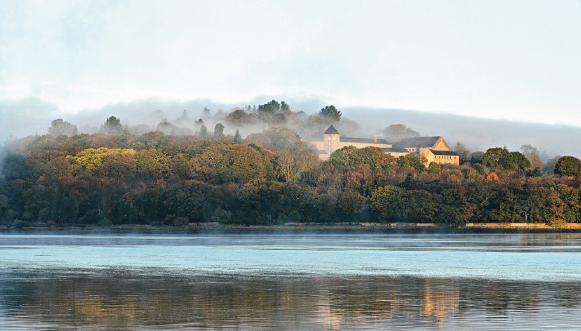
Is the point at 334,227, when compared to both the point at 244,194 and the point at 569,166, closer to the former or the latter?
the point at 244,194

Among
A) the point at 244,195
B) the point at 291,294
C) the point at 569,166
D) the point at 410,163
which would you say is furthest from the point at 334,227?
the point at 291,294

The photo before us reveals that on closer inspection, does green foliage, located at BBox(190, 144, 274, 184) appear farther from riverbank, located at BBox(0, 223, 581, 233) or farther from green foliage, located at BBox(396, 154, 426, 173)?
green foliage, located at BBox(396, 154, 426, 173)

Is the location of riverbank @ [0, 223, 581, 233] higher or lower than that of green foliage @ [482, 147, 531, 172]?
lower

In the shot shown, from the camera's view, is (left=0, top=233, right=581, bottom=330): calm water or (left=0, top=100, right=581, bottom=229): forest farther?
(left=0, top=100, right=581, bottom=229): forest

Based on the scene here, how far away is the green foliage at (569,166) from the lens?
557ft

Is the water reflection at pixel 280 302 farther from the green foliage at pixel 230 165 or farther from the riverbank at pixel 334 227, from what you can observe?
the green foliage at pixel 230 165

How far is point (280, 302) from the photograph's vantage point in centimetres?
2600

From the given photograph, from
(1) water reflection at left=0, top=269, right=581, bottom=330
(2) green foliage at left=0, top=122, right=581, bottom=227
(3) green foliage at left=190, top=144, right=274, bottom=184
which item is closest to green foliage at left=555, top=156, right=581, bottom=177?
(2) green foliage at left=0, top=122, right=581, bottom=227

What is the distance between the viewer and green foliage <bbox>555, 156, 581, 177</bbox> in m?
170

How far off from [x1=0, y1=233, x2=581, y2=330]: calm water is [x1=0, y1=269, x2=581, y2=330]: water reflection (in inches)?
1.4

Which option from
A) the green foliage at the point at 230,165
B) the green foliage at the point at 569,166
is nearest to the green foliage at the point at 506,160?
the green foliage at the point at 569,166

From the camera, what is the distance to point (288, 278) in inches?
1385

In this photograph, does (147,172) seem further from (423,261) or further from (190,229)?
(423,261)

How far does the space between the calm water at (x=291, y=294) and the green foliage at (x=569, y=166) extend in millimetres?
127682
